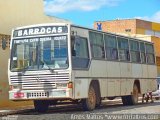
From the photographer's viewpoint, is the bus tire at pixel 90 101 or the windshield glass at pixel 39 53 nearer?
the windshield glass at pixel 39 53

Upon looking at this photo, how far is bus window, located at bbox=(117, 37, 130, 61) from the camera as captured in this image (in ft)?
80.3

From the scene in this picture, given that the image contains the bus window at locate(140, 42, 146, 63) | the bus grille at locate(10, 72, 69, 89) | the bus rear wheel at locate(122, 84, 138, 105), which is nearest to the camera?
the bus grille at locate(10, 72, 69, 89)

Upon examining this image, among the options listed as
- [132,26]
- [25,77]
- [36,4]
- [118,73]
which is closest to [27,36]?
[25,77]

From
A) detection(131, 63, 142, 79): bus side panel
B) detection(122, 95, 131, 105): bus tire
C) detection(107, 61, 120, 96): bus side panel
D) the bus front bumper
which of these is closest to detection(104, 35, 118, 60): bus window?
detection(107, 61, 120, 96): bus side panel

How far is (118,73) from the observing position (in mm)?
23969

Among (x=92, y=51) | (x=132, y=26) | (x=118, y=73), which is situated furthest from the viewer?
(x=132, y=26)

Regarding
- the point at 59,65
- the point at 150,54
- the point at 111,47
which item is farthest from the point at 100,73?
the point at 150,54

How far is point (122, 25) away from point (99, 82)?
43.0m

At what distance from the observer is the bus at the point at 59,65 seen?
1922cm

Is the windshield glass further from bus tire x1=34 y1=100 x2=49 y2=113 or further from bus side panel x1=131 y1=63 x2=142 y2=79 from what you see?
bus side panel x1=131 y1=63 x2=142 y2=79

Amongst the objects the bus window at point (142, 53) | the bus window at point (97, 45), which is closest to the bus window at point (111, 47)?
the bus window at point (97, 45)

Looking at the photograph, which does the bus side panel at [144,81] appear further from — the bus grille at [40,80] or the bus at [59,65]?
the bus grille at [40,80]

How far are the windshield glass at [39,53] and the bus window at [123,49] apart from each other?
5.56 metres

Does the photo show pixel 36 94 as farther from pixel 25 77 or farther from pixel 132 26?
pixel 132 26
